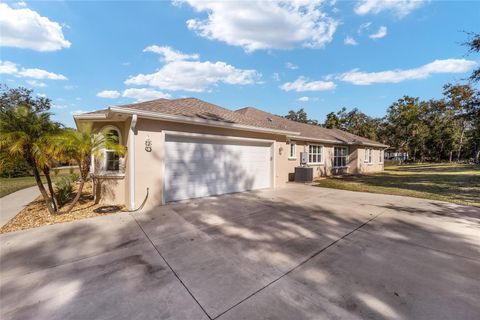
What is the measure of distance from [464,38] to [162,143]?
599 inches

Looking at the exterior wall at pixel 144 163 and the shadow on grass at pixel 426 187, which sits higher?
the exterior wall at pixel 144 163

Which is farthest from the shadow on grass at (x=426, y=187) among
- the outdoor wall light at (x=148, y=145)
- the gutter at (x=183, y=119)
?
the outdoor wall light at (x=148, y=145)

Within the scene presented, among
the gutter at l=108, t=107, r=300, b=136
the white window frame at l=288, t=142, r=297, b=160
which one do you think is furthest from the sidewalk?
the white window frame at l=288, t=142, r=297, b=160

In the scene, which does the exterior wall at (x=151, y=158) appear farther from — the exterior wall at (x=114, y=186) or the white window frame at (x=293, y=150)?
the white window frame at (x=293, y=150)

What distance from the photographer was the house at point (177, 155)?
643cm

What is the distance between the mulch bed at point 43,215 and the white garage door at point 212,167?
2003 mm

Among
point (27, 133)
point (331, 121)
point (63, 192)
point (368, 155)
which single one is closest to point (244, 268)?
point (27, 133)

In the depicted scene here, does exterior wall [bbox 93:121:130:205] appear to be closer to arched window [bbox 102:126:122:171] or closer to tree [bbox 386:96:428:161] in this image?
arched window [bbox 102:126:122:171]

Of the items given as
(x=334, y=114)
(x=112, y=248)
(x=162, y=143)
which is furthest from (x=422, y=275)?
(x=334, y=114)

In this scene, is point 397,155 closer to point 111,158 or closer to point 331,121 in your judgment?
point 331,121

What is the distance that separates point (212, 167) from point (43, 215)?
A: 531cm

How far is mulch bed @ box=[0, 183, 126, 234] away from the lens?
17.3 ft

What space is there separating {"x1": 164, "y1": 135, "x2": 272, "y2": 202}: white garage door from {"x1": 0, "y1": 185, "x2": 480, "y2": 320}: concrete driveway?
5.92 feet

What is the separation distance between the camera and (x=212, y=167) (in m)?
8.29
